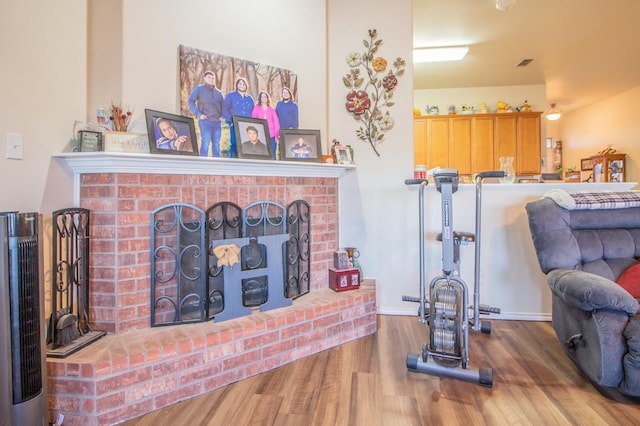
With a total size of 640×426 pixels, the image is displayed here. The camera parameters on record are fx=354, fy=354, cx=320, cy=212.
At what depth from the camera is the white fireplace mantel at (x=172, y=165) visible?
1866mm

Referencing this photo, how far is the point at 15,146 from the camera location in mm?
1646

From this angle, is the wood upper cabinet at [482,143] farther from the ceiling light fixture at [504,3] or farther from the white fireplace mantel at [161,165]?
the white fireplace mantel at [161,165]

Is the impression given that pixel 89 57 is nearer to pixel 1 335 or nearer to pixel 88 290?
pixel 88 290

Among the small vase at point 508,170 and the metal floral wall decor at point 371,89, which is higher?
the metal floral wall decor at point 371,89

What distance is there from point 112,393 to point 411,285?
2249 millimetres

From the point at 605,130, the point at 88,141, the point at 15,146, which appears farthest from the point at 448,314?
the point at 605,130

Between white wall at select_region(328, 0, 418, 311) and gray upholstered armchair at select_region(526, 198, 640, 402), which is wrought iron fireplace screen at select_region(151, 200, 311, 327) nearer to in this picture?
white wall at select_region(328, 0, 418, 311)

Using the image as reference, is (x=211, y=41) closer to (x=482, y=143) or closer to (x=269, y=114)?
(x=269, y=114)

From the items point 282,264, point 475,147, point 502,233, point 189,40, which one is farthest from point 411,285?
point 475,147

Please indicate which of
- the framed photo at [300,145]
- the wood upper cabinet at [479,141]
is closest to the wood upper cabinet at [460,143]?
the wood upper cabinet at [479,141]

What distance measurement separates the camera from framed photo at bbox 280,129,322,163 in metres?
2.60

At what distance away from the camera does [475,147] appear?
225 inches

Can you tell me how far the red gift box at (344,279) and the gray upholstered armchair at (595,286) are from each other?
1.25 metres

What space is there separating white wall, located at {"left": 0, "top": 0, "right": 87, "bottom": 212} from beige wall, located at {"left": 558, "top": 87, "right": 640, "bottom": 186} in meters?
7.95
